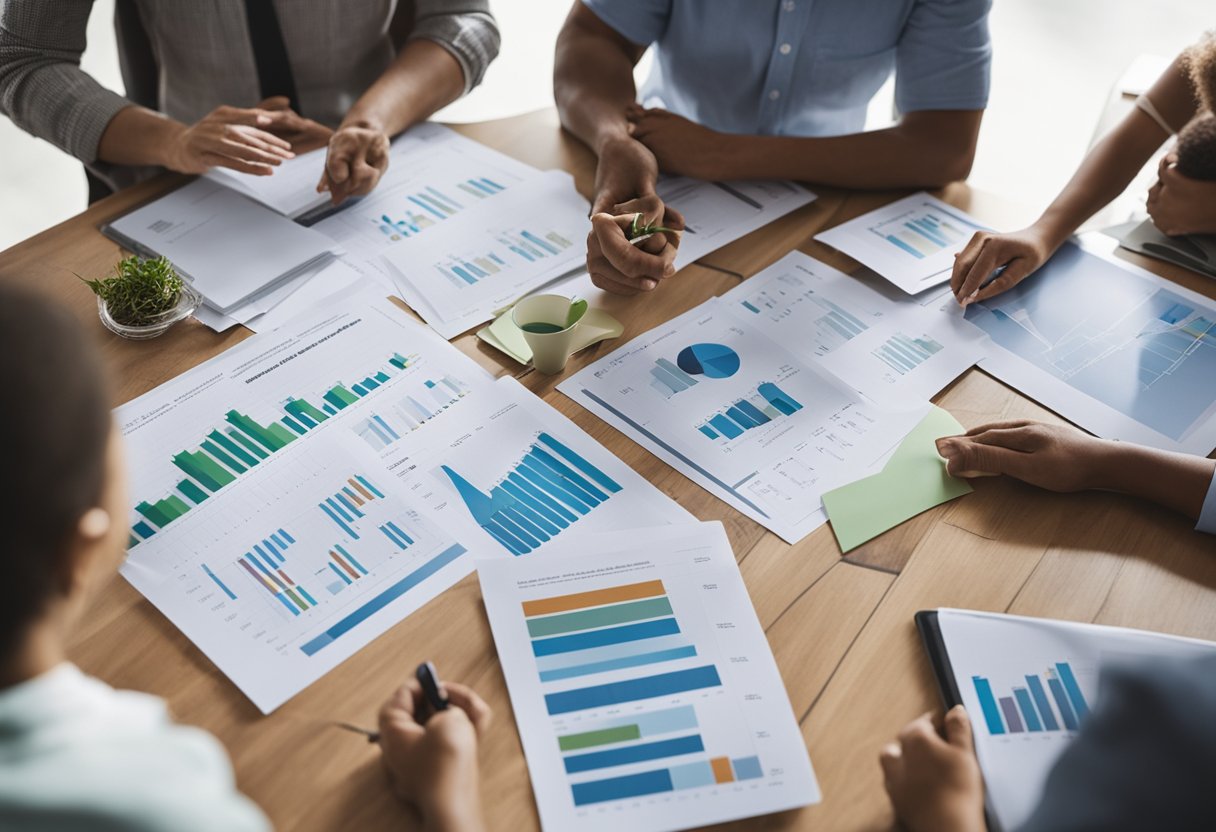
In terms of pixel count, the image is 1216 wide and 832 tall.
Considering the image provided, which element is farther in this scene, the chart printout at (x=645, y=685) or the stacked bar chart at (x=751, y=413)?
the stacked bar chart at (x=751, y=413)

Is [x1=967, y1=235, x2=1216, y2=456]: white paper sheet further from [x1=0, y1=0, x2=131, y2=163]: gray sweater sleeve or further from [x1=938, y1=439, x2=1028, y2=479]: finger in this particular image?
[x1=0, y1=0, x2=131, y2=163]: gray sweater sleeve

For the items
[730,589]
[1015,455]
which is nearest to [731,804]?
[730,589]

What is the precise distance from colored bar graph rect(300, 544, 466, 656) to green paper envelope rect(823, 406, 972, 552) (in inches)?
15.9

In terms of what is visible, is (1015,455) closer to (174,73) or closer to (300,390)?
(300,390)

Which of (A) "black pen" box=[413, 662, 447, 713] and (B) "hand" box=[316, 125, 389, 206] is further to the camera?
(B) "hand" box=[316, 125, 389, 206]

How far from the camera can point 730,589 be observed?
901 millimetres

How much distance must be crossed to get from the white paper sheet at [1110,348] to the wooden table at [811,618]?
0.06 meters

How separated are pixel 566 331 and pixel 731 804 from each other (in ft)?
1.83

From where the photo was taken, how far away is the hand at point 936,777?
2.34 feet

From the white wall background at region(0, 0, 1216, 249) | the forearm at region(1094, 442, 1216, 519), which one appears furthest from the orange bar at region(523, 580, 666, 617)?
the white wall background at region(0, 0, 1216, 249)

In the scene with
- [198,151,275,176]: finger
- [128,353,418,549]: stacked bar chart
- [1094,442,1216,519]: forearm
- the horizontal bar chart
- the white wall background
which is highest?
[1094,442,1216,519]: forearm

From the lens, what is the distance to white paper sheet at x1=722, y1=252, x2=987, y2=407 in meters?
1.15

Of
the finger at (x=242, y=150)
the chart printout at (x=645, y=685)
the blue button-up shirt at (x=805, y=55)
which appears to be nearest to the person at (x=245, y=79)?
the finger at (x=242, y=150)

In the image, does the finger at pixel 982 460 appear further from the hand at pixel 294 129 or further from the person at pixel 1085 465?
the hand at pixel 294 129
